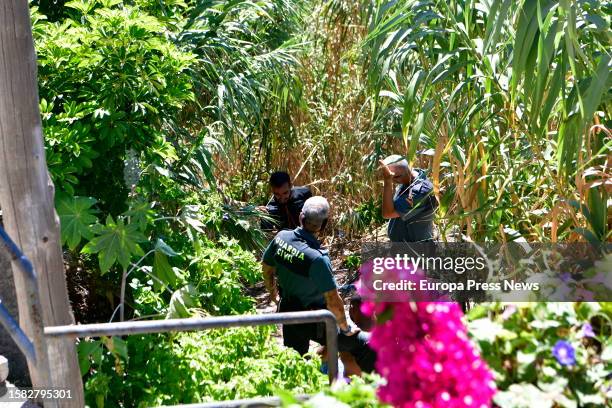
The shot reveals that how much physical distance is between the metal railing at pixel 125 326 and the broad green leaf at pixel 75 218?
88 cm

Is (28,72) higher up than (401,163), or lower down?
higher up

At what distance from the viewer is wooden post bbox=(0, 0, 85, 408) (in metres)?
2.94

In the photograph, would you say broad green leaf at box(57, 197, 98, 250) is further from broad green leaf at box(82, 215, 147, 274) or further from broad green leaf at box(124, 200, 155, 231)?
broad green leaf at box(124, 200, 155, 231)

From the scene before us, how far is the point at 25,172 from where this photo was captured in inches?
118

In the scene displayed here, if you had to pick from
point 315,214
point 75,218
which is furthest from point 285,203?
point 75,218

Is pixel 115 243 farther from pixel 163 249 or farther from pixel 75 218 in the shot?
pixel 163 249

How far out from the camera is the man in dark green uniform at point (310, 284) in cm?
441

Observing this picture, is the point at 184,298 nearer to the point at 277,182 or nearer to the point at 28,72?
the point at 28,72

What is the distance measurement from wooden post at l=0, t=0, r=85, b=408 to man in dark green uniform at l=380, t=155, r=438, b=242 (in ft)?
8.94

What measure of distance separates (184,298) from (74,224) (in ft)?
1.91

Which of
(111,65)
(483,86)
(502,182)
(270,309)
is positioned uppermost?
(111,65)

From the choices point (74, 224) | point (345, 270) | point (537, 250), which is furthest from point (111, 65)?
point (345, 270)

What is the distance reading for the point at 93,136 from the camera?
424 centimetres

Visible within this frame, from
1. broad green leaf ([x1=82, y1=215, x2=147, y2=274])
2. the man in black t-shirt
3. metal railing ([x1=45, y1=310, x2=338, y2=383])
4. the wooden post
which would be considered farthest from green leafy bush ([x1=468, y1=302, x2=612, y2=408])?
the man in black t-shirt
